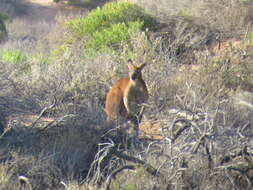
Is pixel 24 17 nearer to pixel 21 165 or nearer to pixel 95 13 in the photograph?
pixel 95 13

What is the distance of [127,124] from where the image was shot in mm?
8828

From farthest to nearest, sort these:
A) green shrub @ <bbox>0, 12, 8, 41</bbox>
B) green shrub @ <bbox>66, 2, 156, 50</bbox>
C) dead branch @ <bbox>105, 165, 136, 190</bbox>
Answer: green shrub @ <bbox>0, 12, 8, 41</bbox>
green shrub @ <bbox>66, 2, 156, 50</bbox>
dead branch @ <bbox>105, 165, 136, 190</bbox>

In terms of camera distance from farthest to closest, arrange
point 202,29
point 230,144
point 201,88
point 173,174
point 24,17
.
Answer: point 24,17 < point 202,29 < point 201,88 < point 230,144 < point 173,174

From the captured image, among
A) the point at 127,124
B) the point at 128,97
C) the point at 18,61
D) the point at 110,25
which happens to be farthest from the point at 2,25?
the point at 127,124

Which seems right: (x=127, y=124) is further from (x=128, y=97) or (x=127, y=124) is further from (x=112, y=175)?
(x=112, y=175)

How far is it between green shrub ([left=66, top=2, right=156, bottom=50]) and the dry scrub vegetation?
233 millimetres

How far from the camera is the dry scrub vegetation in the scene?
6434 mm

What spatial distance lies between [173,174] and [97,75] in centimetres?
492

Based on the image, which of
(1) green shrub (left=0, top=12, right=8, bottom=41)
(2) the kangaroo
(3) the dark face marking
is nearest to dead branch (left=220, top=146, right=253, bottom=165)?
(2) the kangaroo

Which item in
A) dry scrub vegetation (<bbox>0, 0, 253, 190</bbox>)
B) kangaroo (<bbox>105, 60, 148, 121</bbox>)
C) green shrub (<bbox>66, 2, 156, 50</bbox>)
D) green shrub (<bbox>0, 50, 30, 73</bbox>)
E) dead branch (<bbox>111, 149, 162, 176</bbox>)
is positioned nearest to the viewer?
dead branch (<bbox>111, 149, 162, 176</bbox>)

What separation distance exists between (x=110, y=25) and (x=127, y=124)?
7.12m

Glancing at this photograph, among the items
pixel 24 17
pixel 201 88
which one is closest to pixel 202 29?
pixel 201 88

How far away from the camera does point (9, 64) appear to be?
1080 centimetres

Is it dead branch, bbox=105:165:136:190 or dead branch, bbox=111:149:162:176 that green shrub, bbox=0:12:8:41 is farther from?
dead branch, bbox=105:165:136:190
